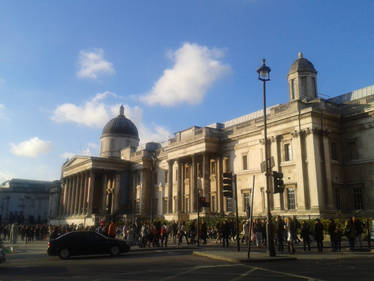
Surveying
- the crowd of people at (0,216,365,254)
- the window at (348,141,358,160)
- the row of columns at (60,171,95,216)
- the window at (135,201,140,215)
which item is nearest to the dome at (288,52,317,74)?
the window at (348,141,358,160)

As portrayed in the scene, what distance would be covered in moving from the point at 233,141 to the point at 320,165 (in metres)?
12.2

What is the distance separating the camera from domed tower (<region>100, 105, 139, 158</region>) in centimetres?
7306

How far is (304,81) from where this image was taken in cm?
3994

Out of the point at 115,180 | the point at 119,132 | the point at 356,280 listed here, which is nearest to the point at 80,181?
the point at 115,180

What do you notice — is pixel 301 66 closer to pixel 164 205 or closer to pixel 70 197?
pixel 164 205

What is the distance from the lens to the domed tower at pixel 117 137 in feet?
240

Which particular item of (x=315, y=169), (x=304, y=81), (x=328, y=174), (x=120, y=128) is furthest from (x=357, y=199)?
(x=120, y=128)

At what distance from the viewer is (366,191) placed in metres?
33.2

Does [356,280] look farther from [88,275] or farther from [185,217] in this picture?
[185,217]

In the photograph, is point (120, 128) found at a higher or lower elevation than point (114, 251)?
higher

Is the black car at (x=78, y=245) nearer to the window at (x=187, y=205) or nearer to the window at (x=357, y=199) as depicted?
the window at (x=357, y=199)

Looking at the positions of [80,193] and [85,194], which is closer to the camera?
[85,194]

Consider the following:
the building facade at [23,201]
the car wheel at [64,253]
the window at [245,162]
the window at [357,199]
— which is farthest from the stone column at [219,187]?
the building facade at [23,201]

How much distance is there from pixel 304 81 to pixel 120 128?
43790 mm
